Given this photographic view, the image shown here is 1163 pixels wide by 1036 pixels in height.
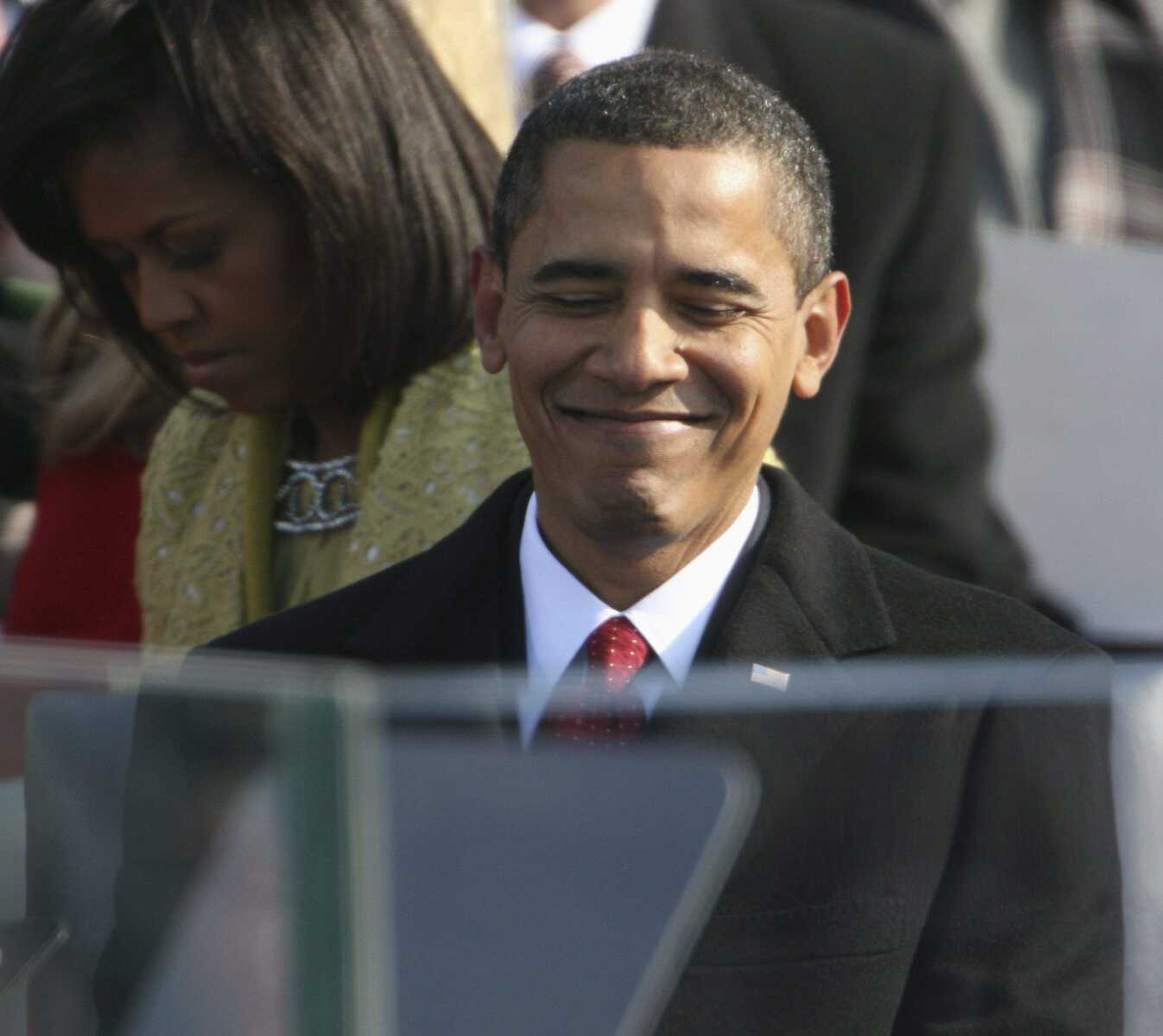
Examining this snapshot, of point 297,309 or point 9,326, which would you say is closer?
point 297,309

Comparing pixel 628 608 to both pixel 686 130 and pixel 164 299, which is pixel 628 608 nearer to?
pixel 686 130

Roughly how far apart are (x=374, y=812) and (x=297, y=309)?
101 centimetres

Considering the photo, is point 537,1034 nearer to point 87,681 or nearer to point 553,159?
point 87,681

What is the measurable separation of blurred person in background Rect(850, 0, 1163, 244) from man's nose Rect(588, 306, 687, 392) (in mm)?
2984

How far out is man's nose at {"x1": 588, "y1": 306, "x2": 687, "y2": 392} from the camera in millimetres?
1327

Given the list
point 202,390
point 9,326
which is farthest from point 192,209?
point 9,326

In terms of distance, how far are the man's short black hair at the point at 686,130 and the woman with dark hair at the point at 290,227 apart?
0.36 meters

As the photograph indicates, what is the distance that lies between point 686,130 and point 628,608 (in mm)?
317

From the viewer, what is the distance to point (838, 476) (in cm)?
278

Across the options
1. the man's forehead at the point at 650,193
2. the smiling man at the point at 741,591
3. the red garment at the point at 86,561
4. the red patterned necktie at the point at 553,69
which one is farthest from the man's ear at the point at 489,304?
the red patterned necktie at the point at 553,69

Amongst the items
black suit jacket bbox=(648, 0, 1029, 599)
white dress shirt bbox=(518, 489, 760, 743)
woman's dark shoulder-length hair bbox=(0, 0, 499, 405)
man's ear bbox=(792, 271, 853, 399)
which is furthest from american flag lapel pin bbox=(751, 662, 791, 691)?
black suit jacket bbox=(648, 0, 1029, 599)

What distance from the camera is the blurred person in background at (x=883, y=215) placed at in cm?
279

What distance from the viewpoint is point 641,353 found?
4.35ft

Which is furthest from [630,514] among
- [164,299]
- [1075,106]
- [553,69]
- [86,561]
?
[1075,106]
